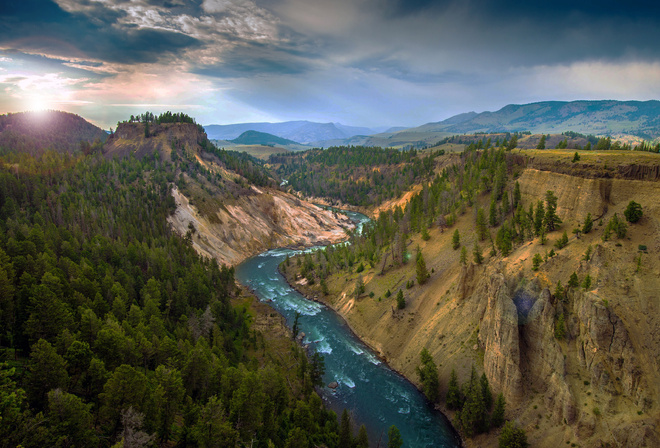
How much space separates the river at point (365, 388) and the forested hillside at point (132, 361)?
578cm

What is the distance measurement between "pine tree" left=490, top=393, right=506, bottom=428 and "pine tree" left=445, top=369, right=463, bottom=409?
489 cm

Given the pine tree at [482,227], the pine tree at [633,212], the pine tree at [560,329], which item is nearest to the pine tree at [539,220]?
the pine tree at [633,212]

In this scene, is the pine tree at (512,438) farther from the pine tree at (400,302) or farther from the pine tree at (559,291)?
the pine tree at (400,302)

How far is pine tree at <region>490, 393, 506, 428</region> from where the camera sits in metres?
37.8

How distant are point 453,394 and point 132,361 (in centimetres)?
3747

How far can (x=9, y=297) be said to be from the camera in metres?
37.7

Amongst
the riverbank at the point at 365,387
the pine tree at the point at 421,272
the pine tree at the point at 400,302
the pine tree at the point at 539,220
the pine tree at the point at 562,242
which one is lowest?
the riverbank at the point at 365,387

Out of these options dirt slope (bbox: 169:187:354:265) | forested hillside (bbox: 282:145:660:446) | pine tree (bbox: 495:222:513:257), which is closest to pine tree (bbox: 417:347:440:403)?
forested hillside (bbox: 282:145:660:446)

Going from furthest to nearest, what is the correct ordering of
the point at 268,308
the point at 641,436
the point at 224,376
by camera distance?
the point at 268,308 → the point at 224,376 → the point at 641,436

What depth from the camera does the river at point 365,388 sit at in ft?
135

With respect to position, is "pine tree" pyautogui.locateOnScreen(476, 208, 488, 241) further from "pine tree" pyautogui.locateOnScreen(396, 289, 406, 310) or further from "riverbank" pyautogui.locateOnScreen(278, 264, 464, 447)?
"riverbank" pyautogui.locateOnScreen(278, 264, 464, 447)

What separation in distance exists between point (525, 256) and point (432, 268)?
20727 mm

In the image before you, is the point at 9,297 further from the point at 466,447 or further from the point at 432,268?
the point at 432,268

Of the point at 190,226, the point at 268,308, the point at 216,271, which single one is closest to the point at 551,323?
the point at 268,308
